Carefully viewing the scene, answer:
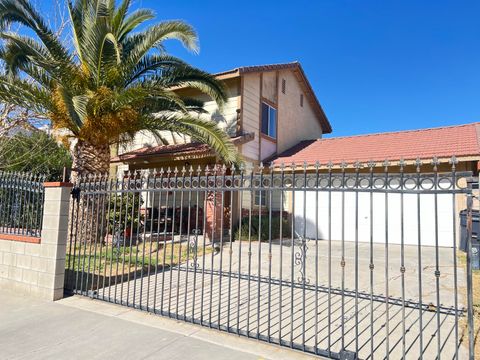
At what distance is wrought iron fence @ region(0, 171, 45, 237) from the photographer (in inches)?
258

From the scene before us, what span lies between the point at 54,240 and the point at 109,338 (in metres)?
2.41

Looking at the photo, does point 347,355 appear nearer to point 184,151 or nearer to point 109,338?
point 109,338

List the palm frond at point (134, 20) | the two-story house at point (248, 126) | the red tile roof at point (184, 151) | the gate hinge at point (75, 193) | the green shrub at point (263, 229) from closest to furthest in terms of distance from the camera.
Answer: the gate hinge at point (75, 193) → the palm frond at point (134, 20) → the red tile roof at point (184, 151) → the green shrub at point (263, 229) → the two-story house at point (248, 126)

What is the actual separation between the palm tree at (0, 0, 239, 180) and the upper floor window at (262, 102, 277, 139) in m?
5.64

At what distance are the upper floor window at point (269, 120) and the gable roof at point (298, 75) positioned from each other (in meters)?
1.79

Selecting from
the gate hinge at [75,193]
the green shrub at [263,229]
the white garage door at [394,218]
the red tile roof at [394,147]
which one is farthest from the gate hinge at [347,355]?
the red tile roof at [394,147]

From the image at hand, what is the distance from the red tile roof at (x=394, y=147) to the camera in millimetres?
12781

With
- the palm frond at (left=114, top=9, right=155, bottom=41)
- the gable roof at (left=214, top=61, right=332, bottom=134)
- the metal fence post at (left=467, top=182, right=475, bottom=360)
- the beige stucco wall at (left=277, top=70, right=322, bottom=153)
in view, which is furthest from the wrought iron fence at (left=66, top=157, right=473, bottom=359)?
the beige stucco wall at (left=277, top=70, right=322, bottom=153)

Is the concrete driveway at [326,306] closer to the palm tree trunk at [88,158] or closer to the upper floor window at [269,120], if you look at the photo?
the palm tree trunk at [88,158]

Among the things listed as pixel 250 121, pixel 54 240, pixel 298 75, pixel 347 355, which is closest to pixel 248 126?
pixel 250 121

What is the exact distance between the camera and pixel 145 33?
10.8 meters

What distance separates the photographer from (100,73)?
10.1 meters

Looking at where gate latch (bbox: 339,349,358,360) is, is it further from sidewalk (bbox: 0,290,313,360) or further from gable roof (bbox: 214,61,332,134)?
gable roof (bbox: 214,61,332,134)

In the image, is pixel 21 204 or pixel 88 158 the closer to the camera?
pixel 21 204
